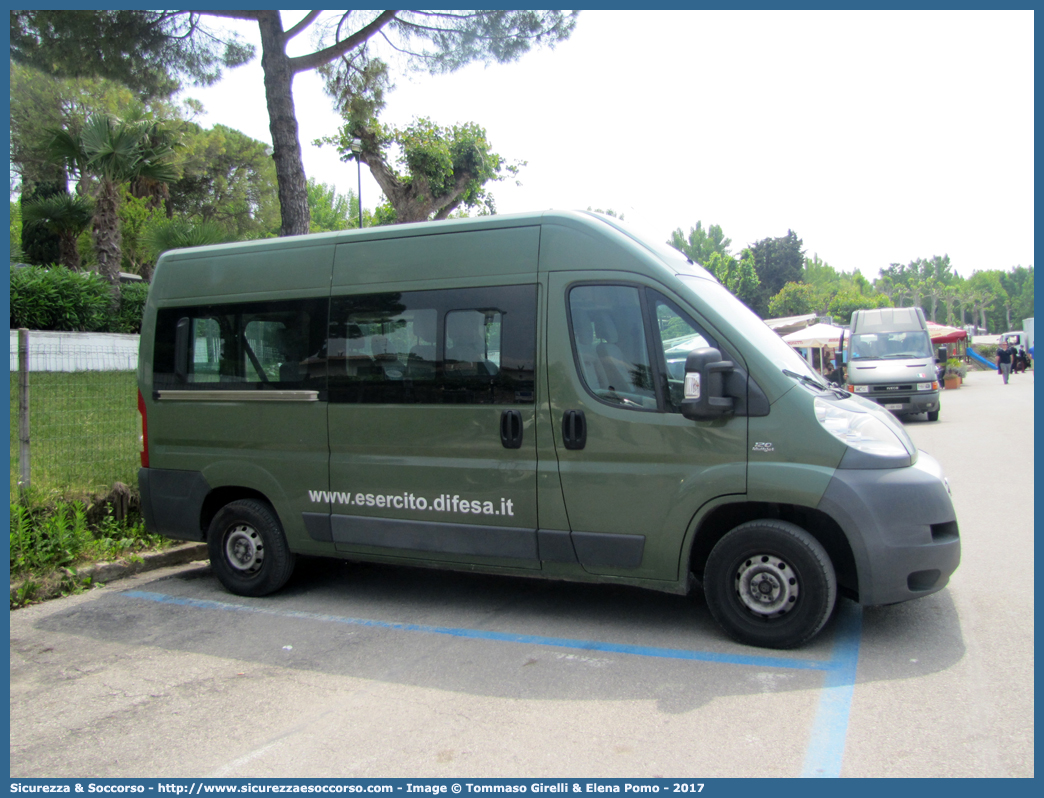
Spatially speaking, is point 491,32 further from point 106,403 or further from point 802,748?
point 802,748

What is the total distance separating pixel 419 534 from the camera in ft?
16.5

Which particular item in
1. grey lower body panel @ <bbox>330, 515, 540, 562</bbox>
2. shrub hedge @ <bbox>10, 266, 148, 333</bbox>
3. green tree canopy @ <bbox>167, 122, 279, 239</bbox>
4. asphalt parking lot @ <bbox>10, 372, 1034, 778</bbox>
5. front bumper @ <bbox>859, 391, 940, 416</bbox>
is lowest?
asphalt parking lot @ <bbox>10, 372, 1034, 778</bbox>

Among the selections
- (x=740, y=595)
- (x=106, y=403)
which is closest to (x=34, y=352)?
(x=106, y=403)

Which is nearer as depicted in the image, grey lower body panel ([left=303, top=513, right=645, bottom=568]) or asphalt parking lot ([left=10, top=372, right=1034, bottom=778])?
asphalt parking lot ([left=10, top=372, right=1034, bottom=778])

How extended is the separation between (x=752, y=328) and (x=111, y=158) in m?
17.1

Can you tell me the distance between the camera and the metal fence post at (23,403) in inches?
266

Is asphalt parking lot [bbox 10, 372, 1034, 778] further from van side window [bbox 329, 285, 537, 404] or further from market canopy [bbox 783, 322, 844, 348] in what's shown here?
market canopy [bbox 783, 322, 844, 348]

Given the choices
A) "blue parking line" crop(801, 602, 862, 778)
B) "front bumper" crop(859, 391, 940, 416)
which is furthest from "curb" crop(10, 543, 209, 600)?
"front bumper" crop(859, 391, 940, 416)

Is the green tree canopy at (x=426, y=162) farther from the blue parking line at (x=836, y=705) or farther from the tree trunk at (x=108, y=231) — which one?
the blue parking line at (x=836, y=705)

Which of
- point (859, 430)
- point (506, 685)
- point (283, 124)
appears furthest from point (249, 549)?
point (283, 124)

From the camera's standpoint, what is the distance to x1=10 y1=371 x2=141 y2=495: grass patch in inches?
274

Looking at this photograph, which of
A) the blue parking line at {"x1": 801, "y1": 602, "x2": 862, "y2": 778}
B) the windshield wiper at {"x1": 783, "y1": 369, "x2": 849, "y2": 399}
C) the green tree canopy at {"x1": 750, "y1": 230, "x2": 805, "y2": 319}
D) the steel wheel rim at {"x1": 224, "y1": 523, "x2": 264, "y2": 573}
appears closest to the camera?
the blue parking line at {"x1": 801, "y1": 602, "x2": 862, "y2": 778}

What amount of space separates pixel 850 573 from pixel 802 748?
1356mm

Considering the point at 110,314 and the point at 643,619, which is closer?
the point at 643,619
